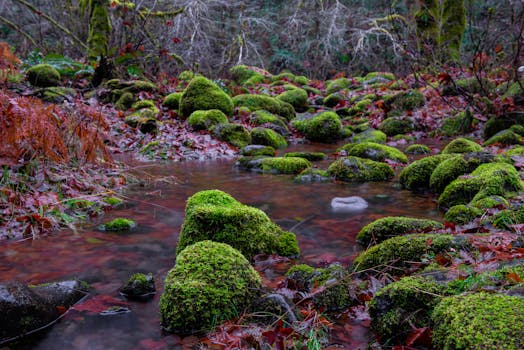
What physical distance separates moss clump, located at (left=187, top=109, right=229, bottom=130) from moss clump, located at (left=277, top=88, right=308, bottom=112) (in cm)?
482

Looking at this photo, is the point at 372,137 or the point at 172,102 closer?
the point at 372,137

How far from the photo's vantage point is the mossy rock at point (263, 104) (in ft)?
44.0

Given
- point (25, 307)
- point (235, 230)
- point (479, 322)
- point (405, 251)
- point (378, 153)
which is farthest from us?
point (378, 153)

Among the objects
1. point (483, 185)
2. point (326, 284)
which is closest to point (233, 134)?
point (483, 185)

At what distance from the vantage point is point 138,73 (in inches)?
573

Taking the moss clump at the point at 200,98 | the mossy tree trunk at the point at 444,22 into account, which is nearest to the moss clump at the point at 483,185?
the moss clump at the point at 200,98

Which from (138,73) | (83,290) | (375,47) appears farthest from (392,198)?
(375,47)

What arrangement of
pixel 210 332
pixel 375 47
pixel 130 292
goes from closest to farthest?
1. pixel 210 332
2. pixel 130 292
3. pixel 375 47

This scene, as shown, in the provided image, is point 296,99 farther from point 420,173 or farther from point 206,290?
point 206,290

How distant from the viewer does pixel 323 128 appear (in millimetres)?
11430

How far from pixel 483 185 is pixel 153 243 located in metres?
3.44

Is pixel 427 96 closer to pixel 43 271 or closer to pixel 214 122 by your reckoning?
pixel 214 122

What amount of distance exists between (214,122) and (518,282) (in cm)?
926

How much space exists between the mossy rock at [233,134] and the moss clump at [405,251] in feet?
23.8
